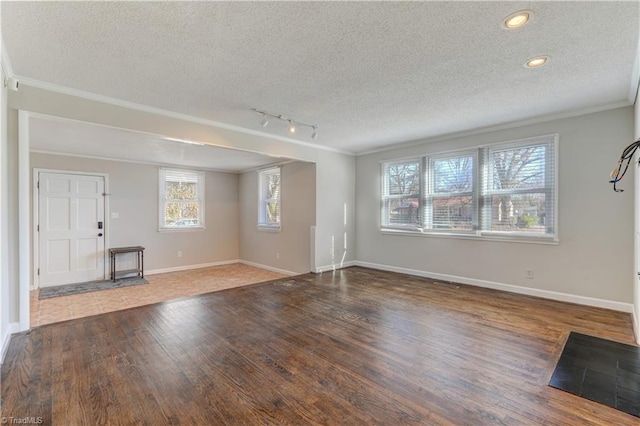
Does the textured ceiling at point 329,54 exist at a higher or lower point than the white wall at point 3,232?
higher

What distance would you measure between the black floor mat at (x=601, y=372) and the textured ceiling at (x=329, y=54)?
8.30 feet

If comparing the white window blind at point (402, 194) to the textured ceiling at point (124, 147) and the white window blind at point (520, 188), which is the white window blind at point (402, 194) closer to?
the white window blind at point (520, 188)

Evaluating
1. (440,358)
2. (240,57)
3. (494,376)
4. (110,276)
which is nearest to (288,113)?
(240,57)

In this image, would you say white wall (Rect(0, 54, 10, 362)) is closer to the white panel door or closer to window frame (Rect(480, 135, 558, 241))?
the white panel door

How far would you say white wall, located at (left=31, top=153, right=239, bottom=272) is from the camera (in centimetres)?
581

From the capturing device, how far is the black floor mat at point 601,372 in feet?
6.45

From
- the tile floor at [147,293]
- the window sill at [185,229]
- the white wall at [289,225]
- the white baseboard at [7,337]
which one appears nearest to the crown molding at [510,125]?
the white wall at [289,225]

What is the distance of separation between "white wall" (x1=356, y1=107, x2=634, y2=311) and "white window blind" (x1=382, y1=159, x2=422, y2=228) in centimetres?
102

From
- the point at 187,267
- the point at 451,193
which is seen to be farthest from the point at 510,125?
the point at 187,267

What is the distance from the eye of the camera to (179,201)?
680 cm

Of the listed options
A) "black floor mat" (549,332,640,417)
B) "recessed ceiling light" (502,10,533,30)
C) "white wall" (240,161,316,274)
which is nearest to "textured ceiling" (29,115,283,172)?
"white wall" (240,161,316,274)

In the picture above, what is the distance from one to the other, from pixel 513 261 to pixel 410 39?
3.72m

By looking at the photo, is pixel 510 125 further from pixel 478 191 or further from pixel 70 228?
pixel 70 228

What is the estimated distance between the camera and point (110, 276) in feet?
19.0
